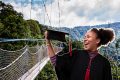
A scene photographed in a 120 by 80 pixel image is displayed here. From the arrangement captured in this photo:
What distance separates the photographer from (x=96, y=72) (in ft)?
5.62

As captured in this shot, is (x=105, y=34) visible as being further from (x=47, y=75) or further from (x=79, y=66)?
(x=47, y=75)

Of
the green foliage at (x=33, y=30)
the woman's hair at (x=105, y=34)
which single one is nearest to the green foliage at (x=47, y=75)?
the green foliage at (x=33, y=30)

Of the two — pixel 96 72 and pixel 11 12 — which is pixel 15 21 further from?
pixel 96 72

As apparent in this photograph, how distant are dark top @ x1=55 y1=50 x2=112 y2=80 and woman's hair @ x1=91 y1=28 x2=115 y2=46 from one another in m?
0.09

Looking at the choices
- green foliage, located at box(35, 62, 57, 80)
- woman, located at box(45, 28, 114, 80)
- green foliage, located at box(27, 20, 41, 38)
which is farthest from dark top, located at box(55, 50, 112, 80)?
green foliage, located at box(27, 20, 41, 38)

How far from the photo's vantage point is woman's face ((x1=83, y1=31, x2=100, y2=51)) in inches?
68.6

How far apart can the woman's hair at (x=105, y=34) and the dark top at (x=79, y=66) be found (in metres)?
0.09

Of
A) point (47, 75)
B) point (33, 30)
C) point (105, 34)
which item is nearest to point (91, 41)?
point (105, 34)

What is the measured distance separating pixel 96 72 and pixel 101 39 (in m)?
0.16

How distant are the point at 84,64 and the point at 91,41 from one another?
0.11 metres

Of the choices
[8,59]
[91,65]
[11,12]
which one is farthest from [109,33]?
[11,12]

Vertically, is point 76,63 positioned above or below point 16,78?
above

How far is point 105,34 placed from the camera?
5.88 ft

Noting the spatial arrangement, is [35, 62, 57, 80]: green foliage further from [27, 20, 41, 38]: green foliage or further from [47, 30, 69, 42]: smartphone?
[47, 30, 69, 42]: smartphone
